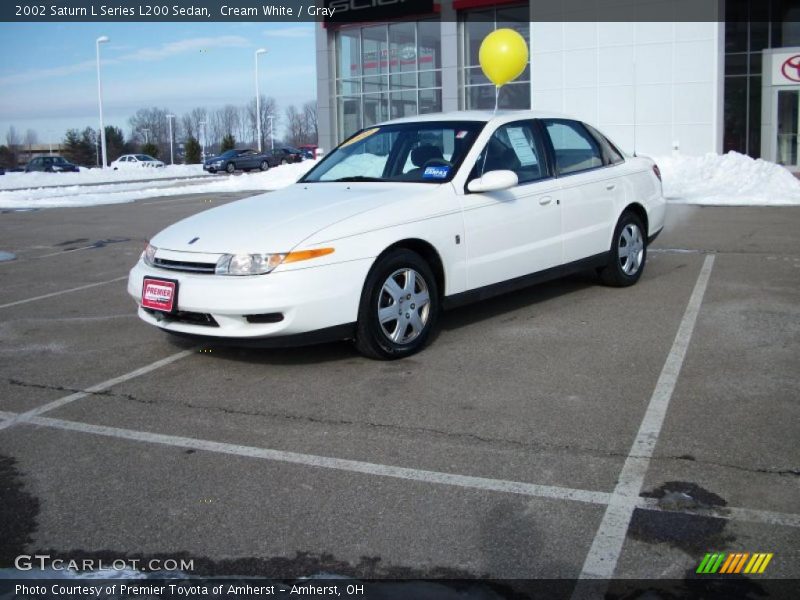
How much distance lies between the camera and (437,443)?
431 cm

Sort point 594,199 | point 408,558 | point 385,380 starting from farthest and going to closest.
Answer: point 594,199, point 385,380, point 408,558

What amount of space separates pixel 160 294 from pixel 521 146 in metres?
3.10

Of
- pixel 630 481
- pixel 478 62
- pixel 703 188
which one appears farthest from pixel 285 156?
pixel 630 481

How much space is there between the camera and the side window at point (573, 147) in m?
7.25

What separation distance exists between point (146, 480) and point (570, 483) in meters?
1.92

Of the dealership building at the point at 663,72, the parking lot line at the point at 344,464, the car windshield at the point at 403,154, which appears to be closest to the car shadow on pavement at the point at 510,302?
the car windshield at the point at 403,154

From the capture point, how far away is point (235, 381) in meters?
5.50

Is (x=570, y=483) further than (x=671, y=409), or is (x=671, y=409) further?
(x=671, y=409)

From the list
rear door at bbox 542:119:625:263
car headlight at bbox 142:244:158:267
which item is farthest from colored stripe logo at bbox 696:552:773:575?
rear door at bbox 542:119:625:263

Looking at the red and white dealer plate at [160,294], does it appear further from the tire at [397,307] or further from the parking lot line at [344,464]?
the tire at [397,307]

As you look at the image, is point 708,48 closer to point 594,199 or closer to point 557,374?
point 594,199

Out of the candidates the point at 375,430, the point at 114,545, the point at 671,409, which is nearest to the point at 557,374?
the point at 671,409

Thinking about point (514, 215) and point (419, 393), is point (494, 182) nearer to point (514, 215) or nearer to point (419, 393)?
point (514, 215)

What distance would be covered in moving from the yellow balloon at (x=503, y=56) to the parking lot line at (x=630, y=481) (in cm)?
1430
